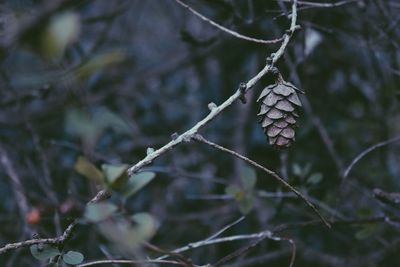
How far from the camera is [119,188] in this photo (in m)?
0.80

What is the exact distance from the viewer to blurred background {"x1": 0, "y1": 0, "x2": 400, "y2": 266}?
154 centimetres

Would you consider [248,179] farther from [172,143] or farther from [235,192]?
[172,143]

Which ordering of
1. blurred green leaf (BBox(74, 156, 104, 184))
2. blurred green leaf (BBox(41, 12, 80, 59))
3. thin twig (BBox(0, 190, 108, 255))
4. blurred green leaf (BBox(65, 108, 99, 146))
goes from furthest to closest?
thin twig (BBox(0, 190, 108, 255)) < blurred green leaf (BBox(74, 156, 104, 184)) < blurred green leaf (BBox(65, 108, 99, 146)) < blurred green leaf (BBox(41, 12, 80, 59))

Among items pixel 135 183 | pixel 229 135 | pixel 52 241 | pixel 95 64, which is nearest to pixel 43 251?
pixel 52 241

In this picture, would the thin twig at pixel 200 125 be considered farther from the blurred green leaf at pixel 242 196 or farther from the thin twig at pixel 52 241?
the blurred green leaf at pixel 242 196

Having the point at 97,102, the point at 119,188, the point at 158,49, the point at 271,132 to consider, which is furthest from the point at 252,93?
the point at 119,188

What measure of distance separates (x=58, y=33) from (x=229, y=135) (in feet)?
5.58

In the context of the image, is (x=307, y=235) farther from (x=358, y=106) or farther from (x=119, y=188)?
(x=119, y=188)

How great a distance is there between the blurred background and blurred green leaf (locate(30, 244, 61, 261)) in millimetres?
→ 430

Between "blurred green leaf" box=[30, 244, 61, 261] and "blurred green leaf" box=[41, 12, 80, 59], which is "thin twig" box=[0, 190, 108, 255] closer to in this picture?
"blurred green leaf" box=[30, 244, 61, 261]

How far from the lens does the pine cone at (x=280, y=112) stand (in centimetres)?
97

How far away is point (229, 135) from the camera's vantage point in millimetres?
2230

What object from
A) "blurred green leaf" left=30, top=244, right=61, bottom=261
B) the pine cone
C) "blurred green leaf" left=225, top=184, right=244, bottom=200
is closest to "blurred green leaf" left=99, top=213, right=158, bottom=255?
"blurred green leaf" left=30, top=244, right=61, bottom=261

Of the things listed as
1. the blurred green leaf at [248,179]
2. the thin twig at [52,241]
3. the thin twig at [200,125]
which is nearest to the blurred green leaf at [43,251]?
the thin twig at [52,241]
